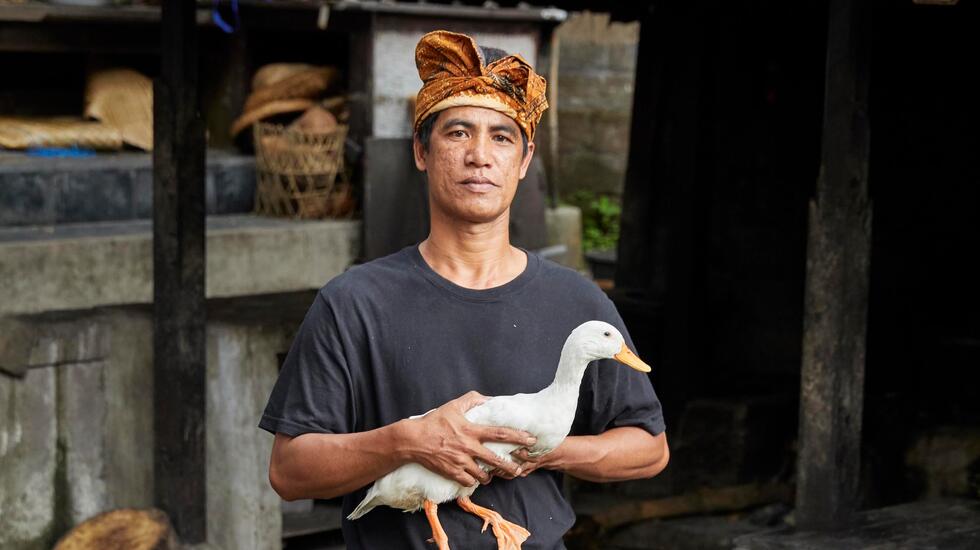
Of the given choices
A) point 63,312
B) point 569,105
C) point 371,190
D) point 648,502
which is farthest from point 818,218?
point 569,105

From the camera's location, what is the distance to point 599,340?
2.77 metres

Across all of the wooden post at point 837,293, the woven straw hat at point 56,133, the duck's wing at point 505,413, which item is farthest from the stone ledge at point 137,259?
the duck's wing at point 505,413

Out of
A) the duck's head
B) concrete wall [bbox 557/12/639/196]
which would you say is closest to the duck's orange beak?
the duck's head

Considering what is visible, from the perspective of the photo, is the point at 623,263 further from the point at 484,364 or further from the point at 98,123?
the point at 484,364

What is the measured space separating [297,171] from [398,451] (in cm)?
632

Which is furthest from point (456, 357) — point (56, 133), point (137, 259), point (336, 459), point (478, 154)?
A: point (56, 133)

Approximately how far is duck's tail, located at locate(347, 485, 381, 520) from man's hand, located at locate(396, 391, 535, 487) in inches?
6.3

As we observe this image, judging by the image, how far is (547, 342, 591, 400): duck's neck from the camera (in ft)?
9.05

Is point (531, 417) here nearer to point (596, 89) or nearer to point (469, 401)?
point (469, 401)

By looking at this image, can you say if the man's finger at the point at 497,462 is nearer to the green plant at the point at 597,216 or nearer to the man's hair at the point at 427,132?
the man's hair at the point at 427,132

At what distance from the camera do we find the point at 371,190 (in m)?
9.07

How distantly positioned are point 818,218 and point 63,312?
3.40 metres

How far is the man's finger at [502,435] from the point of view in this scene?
105 inches

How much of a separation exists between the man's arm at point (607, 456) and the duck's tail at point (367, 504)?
0.25 m
